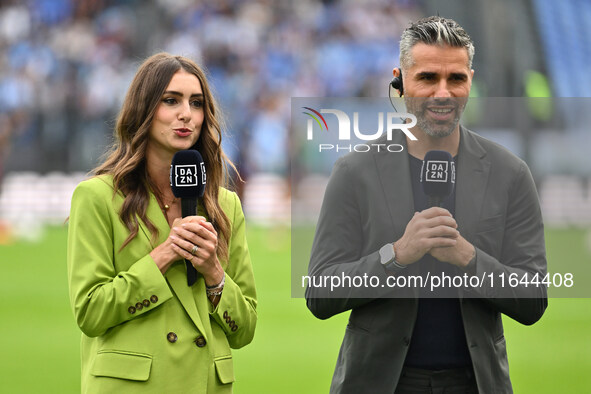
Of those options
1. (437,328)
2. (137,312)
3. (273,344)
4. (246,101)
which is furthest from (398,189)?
(246,101)

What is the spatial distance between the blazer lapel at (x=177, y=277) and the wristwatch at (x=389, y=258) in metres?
0.57

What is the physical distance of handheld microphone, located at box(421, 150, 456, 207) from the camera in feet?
8.07

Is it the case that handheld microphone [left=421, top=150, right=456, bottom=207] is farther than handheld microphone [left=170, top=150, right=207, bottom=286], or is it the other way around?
handheld microphone [left=170, top=150, right=207, bottom=286]

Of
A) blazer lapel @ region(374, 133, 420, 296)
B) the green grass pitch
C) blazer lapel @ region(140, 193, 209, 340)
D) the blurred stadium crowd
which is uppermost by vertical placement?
the blurred stadium crowd

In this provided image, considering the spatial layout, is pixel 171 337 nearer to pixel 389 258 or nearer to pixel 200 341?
pixel 200 341

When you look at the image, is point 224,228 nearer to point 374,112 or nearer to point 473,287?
point 374,112

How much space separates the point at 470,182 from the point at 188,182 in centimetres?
81

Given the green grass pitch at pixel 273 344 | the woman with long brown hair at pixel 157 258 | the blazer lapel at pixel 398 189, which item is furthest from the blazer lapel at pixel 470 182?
the green grass pitch at pixel 273 344

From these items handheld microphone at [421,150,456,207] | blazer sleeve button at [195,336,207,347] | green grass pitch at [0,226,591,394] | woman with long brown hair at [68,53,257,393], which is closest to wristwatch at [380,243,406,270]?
handheld microphone at [421,150,456,207]

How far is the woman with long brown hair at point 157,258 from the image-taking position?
102 inches

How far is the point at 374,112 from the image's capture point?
105 inches

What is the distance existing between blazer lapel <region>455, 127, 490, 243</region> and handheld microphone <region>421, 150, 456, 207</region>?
9 cm

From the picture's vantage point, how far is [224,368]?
2.73 metres

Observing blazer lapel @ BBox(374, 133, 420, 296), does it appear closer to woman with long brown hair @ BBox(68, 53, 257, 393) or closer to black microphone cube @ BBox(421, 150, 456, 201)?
black microphone cube @ BBox(421, 150, 456, 201)
